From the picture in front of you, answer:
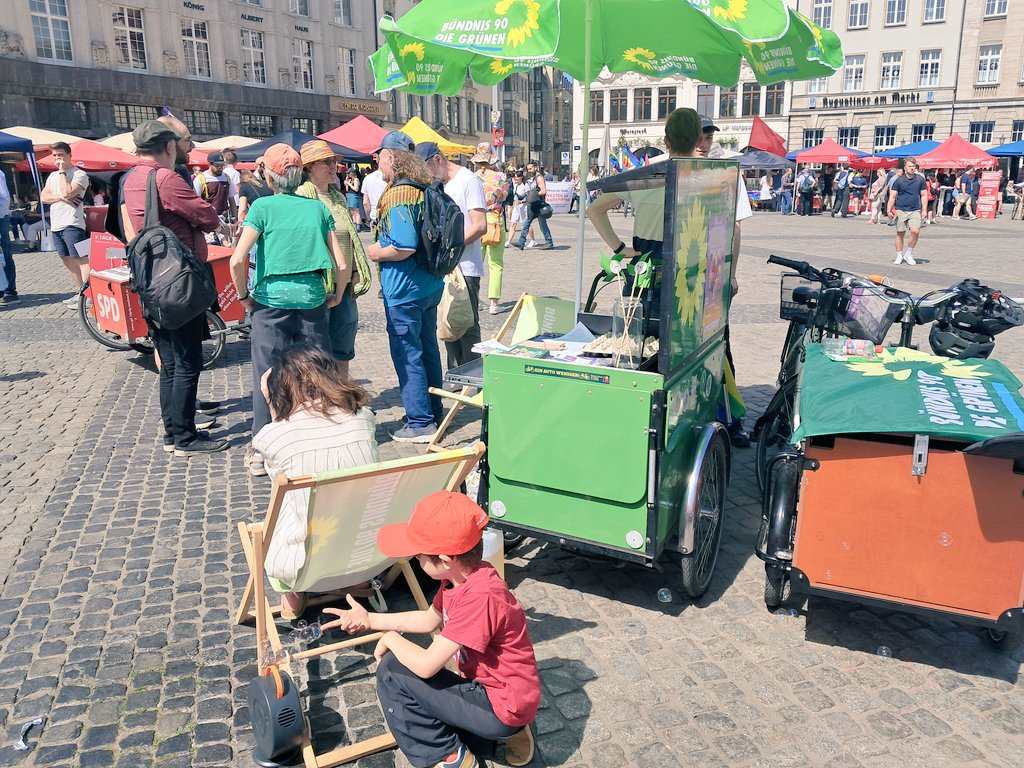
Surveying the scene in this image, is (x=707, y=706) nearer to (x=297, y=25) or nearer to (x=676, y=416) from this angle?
(x=676, y=416)

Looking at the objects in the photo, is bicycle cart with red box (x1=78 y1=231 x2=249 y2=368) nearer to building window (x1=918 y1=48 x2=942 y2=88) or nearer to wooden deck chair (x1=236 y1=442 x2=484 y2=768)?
wooden deck chair (x1=236 y1=442 x2=484 y2=768)

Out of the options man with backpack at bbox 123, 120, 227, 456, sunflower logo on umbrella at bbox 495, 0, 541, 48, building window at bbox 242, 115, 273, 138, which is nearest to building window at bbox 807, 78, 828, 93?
building window at bbox 242, 115, 273, 138

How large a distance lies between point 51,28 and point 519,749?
35.4 metres

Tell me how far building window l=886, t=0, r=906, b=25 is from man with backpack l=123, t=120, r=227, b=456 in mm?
55044

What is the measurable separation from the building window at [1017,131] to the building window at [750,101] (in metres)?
18.7

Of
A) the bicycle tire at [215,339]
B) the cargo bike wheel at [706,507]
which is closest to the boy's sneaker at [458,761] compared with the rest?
the cargo bike wheel at [706,507]

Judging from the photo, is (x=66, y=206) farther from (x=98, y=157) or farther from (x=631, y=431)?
(x=631, y=431)

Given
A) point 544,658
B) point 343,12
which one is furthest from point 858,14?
point 544,658

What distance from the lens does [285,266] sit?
460cm

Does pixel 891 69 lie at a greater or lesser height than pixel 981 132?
greater

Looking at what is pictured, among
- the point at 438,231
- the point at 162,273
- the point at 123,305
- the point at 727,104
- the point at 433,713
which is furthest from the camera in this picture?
the point at 727,104

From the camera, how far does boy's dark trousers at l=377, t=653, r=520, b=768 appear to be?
2.43m

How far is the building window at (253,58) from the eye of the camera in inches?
1496

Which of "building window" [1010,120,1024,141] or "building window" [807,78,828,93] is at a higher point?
"building window" [807,78,828,93]
